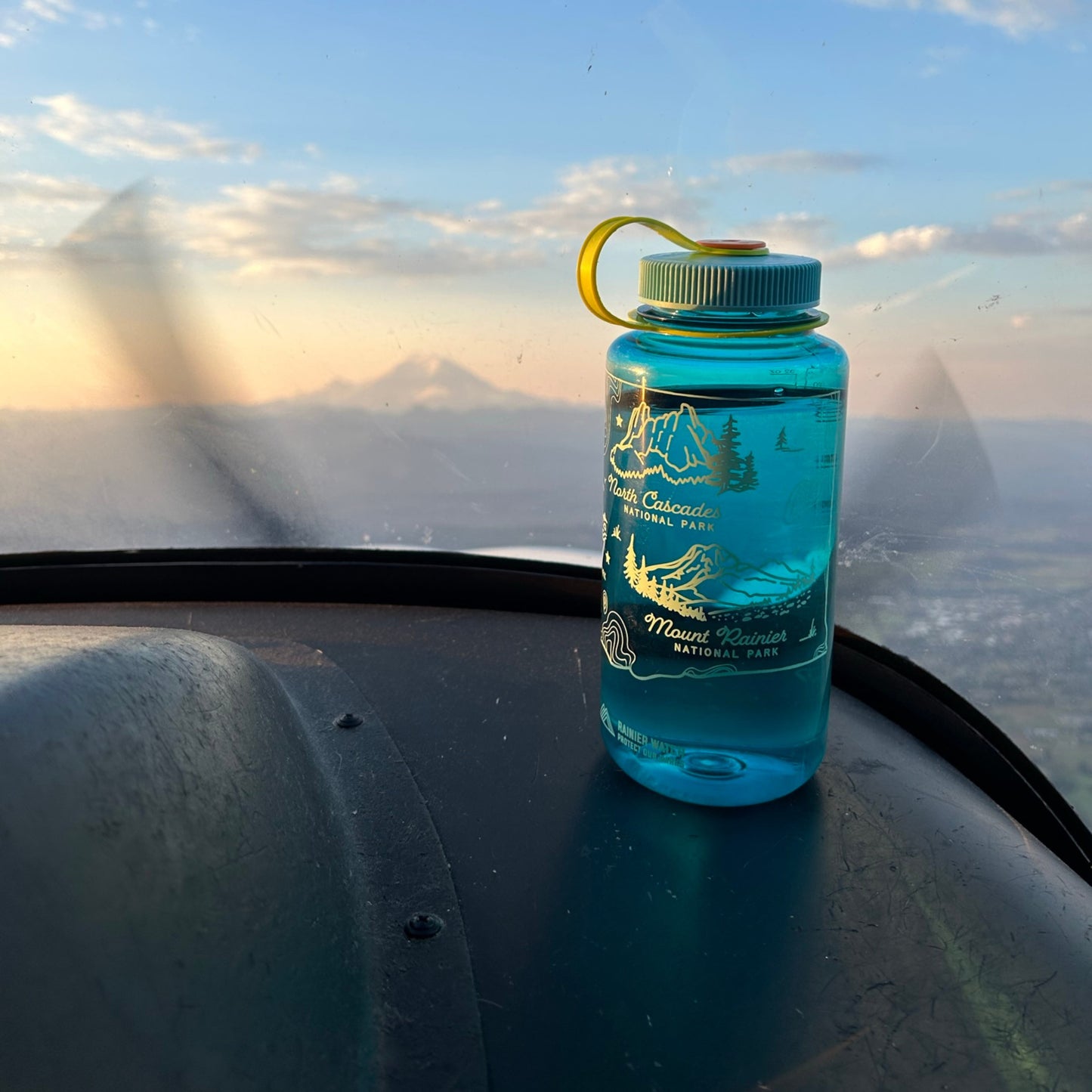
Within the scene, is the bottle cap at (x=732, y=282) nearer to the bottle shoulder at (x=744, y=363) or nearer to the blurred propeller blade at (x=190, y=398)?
the bottle shoulder at (x=744, y=363)

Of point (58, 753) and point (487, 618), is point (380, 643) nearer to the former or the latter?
point (487, 618)

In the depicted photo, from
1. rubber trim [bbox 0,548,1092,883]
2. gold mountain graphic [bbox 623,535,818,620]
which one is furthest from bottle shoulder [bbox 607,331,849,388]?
rubber trim [bbox 0,548,1092,883]

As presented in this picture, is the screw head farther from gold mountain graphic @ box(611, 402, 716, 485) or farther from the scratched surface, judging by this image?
gold mountain graphic @ box(611, 402, 716, 485)

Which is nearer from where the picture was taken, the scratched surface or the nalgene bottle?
the scratched surface

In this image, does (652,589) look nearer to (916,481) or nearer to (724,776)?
(724,776)

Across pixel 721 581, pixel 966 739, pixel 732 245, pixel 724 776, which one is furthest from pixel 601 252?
pixel 966 739

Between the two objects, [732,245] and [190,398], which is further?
[190,398]
